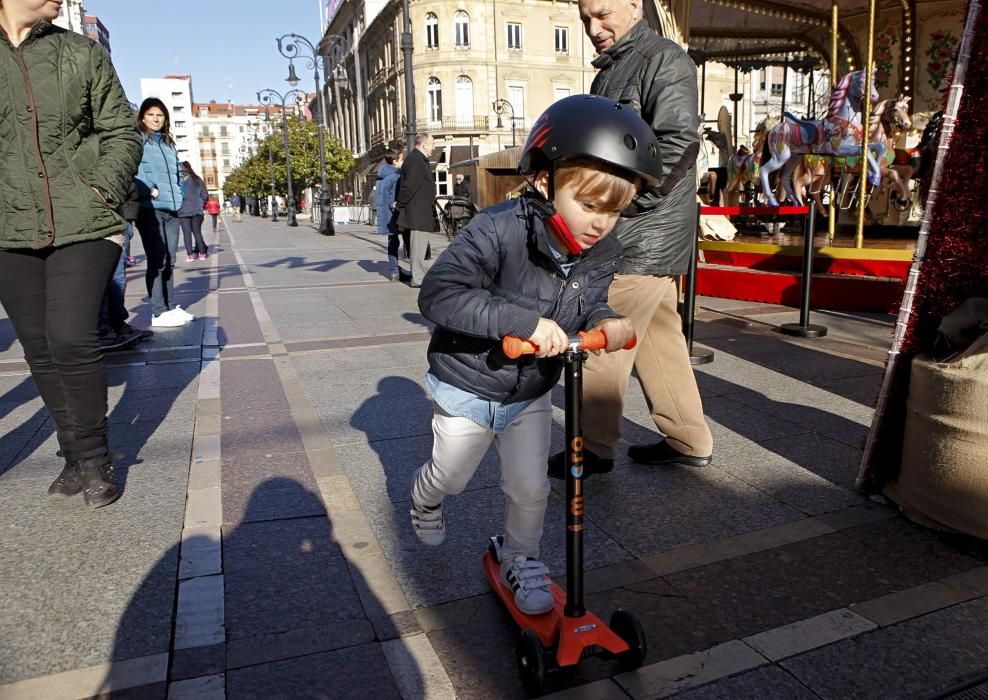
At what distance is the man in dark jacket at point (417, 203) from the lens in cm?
998

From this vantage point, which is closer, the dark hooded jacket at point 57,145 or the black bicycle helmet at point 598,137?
the black bicycle helmet at point 598,137

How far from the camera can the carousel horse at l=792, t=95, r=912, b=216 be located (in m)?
11.1

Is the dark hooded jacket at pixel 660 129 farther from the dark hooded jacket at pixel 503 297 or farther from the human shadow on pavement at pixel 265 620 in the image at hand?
the human shadow on pavement at pixel 265 620

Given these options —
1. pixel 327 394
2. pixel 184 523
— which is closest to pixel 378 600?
pixel 184 523

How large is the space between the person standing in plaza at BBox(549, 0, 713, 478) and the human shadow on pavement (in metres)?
1.22

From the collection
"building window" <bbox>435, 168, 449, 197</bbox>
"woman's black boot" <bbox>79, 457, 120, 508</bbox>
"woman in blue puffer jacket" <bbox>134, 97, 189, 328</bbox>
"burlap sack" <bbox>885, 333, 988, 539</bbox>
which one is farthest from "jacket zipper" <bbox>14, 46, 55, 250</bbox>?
"building window" <bbox>435, 168, 449, 197</bbox>

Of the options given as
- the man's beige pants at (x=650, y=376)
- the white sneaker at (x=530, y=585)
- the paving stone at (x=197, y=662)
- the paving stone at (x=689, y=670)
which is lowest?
the paving stone at (x=689, y=670)

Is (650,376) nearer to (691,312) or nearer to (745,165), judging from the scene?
(691,312)

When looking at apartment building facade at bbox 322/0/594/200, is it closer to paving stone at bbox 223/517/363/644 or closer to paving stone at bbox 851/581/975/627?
paving stone at bbox 223/517/363/644

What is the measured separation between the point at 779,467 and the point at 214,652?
2.53 m

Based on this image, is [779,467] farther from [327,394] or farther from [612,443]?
[327,394]

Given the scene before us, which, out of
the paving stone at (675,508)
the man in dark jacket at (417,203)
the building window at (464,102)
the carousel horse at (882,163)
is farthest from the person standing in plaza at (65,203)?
the building window at (464,102)

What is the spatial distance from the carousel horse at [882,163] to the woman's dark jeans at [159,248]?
27.6ft

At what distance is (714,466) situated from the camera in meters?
3.66
